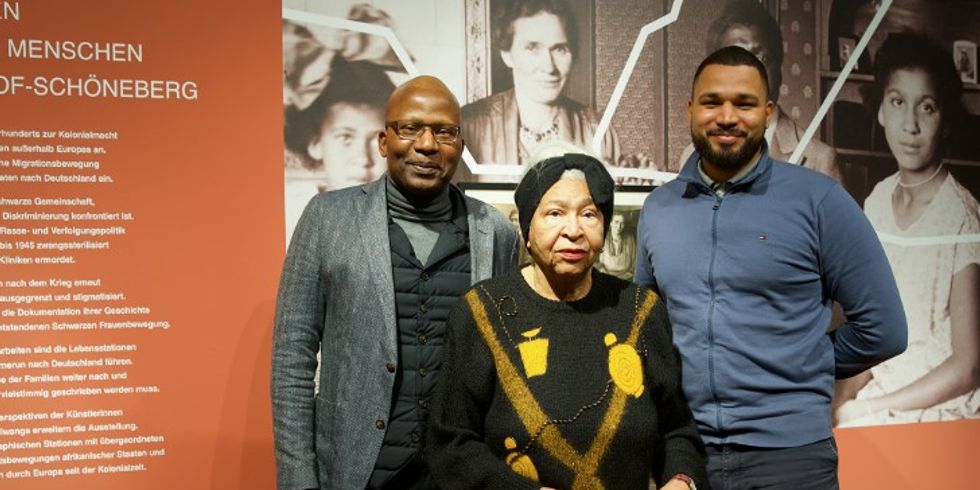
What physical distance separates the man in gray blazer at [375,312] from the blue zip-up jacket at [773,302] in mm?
516

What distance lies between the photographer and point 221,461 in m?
2.55

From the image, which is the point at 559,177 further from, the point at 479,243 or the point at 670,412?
the point at 670,412

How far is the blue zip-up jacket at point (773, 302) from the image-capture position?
199 centimetres

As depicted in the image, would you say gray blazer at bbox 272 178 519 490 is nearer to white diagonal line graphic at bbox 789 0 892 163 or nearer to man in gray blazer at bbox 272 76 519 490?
man in gray blazer at bbox 272 76 519 490

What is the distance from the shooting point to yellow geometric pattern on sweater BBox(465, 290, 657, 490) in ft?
5.48

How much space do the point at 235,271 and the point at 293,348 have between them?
0.71 metres

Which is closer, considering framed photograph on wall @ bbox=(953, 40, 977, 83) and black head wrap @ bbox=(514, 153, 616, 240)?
black head wrap @ bbox=(514, 153, 616, 240)

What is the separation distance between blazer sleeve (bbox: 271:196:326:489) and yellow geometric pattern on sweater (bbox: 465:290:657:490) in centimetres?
46

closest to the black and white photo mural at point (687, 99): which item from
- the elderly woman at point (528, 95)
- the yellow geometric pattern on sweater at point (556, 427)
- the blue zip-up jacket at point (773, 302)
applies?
the elderly woman at point (528, 95)

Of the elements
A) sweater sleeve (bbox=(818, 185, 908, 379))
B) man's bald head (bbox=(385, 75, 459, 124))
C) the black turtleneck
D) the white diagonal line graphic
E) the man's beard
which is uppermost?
the white diagonal line graphic

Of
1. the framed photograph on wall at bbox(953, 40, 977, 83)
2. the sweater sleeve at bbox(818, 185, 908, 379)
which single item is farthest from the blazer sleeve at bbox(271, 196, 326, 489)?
the framed photograph on wall at bbox(953, 40, 977, 83)

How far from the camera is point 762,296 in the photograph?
201cm

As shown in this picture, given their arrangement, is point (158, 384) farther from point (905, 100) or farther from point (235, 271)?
point (905, 100)

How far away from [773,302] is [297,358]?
1101 mm
